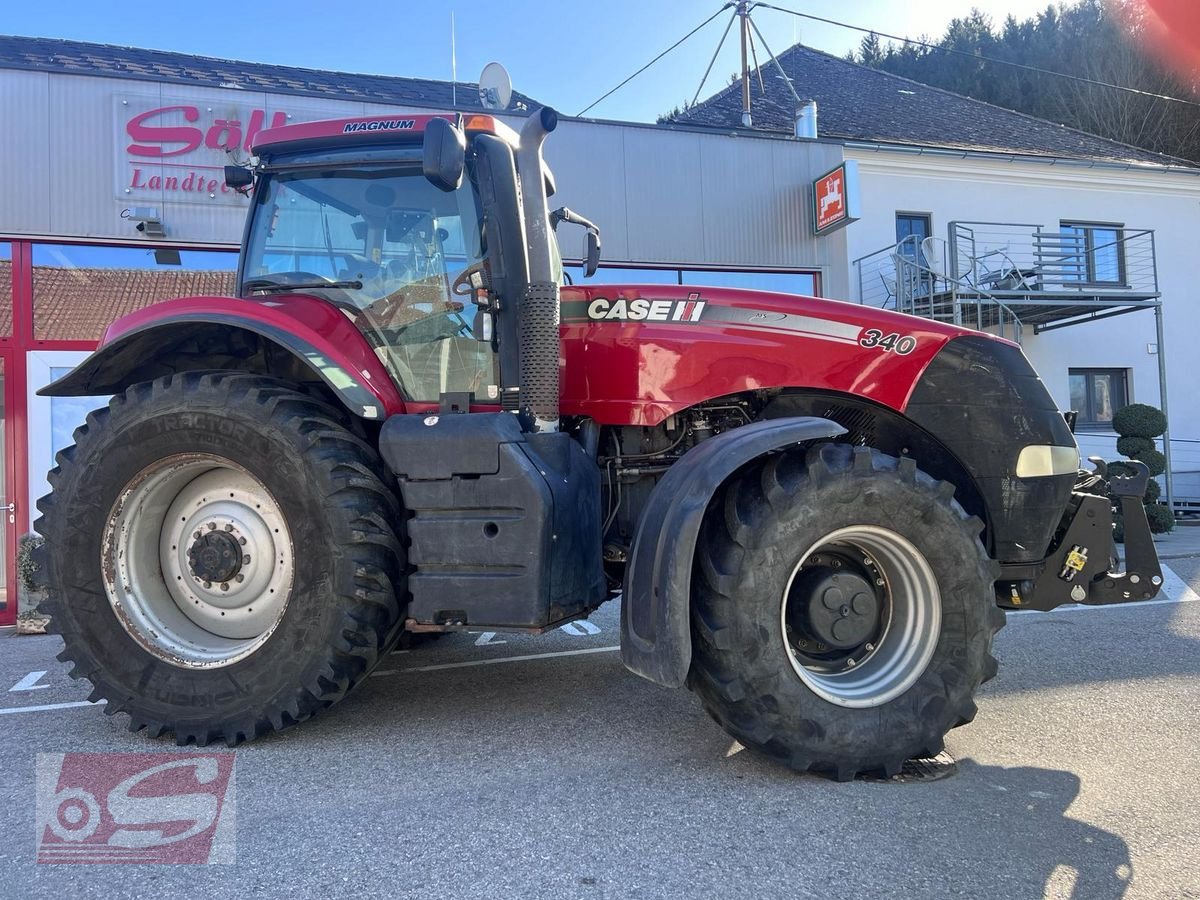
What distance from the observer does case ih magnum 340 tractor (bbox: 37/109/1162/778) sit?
3037 mm

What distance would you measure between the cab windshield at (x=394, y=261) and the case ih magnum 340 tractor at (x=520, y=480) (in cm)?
1

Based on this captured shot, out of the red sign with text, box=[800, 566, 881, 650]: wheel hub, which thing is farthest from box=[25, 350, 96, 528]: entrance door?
the red sign with text

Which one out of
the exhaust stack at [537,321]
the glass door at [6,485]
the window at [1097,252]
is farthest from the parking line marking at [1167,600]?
the window at [1097,252]

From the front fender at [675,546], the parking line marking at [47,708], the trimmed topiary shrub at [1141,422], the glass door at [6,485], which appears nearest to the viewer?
the front fender at [675,546]

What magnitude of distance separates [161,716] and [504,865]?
1.80 m

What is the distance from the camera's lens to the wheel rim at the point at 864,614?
10.3 feet

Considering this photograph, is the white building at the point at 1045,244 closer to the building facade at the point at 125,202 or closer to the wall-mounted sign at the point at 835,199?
the wall-mounted sign at the point at 835,199

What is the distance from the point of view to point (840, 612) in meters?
3.19

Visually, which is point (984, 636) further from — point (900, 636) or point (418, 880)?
point (418, 880)

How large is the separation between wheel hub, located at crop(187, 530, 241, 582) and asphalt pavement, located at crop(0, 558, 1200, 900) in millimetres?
728

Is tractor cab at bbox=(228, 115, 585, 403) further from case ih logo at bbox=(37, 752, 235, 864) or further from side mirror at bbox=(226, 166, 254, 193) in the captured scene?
case ih logo at bbox=(37, 752, 235, 864)

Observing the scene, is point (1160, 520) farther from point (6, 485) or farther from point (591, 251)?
point (6, 485)

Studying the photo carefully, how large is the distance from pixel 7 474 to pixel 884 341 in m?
8.29

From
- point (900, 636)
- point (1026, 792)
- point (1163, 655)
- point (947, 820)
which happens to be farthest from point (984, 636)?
point (1163, 655)
